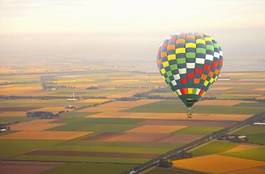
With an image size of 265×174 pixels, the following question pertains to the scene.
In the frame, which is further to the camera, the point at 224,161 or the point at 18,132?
the point at 18,132

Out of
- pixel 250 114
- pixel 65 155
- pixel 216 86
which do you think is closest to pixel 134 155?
pixel 65 155

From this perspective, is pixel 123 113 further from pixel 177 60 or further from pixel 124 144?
pixel 177 60

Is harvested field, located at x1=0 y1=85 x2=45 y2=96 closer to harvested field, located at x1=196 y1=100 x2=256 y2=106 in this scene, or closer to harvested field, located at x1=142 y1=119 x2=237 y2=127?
harvested field, located at x1=196 y1=100 x2=256 y2=106

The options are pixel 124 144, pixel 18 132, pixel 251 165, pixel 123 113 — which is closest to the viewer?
pixel 251 165

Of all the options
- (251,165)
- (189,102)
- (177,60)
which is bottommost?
(251,165)

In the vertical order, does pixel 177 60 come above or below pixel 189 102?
above

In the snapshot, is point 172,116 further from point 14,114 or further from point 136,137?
point 14,114

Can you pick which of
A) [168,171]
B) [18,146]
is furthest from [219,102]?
[168,171]
